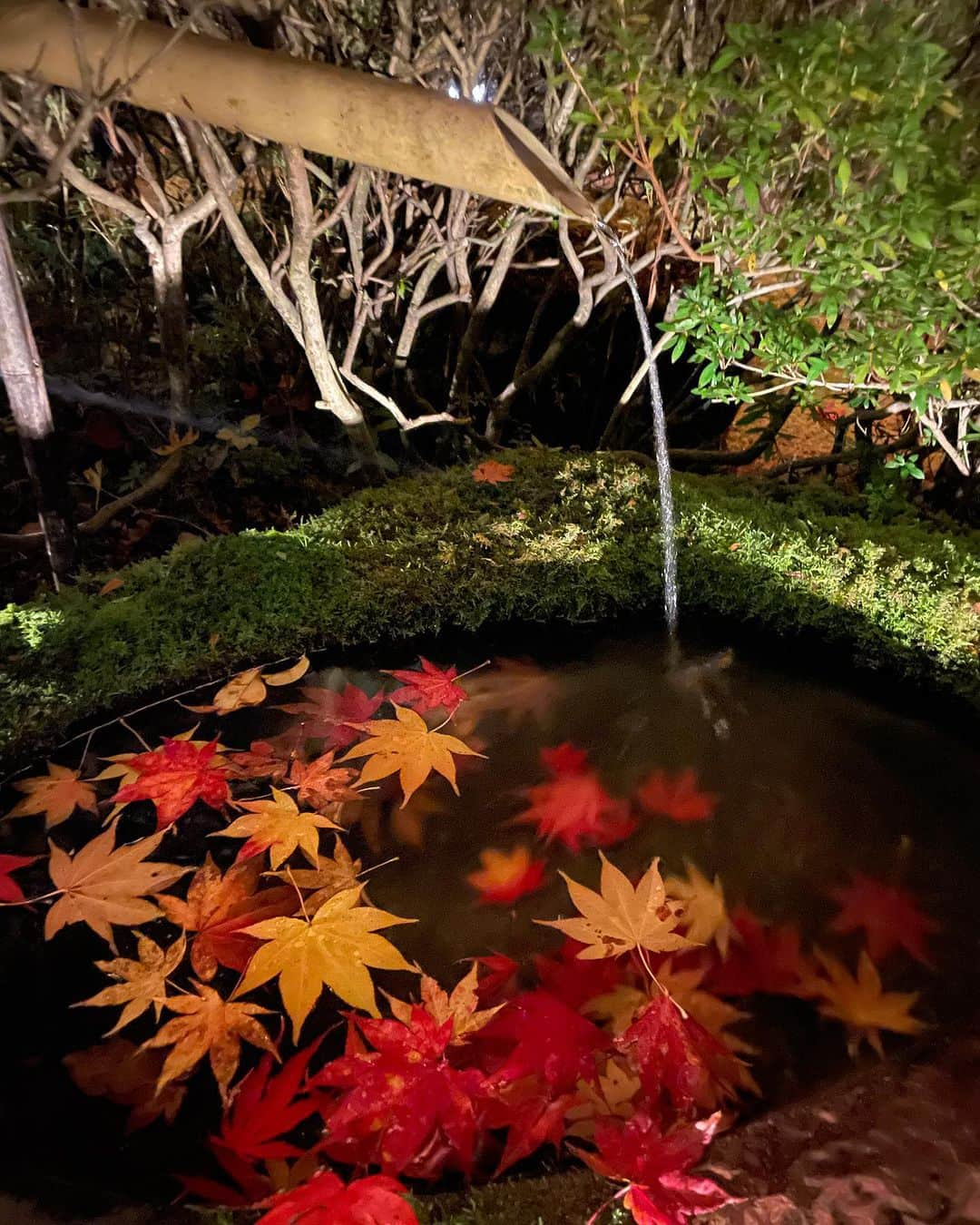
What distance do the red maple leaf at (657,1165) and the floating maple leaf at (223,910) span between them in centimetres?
112

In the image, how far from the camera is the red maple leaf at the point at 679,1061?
1769 mm

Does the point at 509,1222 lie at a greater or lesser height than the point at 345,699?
lesser

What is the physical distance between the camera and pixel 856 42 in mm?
2166

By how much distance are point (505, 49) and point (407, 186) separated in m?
0.92

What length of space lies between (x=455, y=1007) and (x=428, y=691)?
4.68 feet

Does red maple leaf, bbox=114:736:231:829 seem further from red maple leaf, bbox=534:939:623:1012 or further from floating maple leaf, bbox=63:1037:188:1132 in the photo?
red maple leaf, bbox=534:939:623:1012

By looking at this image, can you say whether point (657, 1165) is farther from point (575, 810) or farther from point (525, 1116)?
point (575, 810)

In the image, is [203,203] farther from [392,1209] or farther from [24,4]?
[392,1209]

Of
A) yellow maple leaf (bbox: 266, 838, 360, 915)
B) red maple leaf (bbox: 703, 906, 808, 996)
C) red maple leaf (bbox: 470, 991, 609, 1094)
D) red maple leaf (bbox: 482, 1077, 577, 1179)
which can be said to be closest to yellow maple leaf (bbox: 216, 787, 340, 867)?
yellow maple leaf (bbox: 266, 838, 360, 915)

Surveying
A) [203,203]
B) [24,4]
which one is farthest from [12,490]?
[24,4]

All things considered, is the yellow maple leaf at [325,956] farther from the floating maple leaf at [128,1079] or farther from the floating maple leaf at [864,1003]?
the floating maple leaf at [864,1003]

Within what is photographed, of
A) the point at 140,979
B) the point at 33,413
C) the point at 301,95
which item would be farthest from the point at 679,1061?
the point at 33,413

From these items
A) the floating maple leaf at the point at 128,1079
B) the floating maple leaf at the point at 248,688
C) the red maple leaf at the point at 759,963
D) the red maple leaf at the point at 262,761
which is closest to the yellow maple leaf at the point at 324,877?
the red maple leaf at the point at 262,761

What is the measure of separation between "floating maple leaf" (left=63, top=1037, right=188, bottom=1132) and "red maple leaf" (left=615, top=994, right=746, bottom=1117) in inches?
46.8
